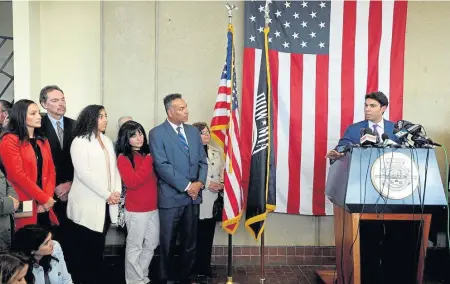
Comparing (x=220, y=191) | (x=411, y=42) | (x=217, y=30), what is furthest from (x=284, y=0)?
(x=220, y=191)

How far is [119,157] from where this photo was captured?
3570 millimetres

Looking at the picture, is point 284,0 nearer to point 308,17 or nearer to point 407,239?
point 308,17

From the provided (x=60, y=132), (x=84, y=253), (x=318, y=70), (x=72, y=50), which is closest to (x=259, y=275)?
(x=84, y=253)

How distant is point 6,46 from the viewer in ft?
15.6

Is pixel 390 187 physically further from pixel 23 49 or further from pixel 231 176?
pixel 23 49

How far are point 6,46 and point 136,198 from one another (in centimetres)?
249

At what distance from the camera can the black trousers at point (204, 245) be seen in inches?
160

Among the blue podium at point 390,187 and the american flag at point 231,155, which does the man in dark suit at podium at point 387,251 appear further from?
the american flag at point 231,155

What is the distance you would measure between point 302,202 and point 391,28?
2.00m

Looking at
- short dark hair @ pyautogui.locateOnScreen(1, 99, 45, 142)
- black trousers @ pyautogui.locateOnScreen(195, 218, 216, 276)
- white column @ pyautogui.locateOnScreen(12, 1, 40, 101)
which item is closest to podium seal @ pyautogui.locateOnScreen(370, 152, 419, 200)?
black trousers @ pyautogui.locateOnScreen(195, 218, 216, 276)

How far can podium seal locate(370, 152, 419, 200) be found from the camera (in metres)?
2.93

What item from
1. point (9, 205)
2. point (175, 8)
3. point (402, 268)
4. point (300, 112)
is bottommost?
point (402, 268)

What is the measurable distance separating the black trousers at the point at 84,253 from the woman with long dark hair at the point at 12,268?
1.11 metres

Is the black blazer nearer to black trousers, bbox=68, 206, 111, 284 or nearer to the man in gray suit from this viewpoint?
black trousers, bbox=68, 206, 111, 284
